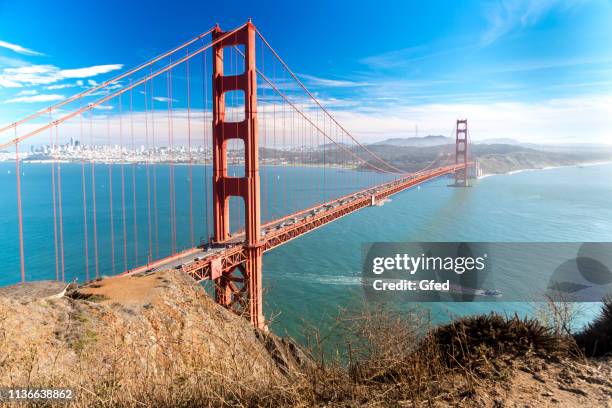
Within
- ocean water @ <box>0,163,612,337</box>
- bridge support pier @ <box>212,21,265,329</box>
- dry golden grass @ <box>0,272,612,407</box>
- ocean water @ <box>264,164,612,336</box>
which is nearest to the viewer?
dry golden grass @ <box>0,272,612,407</box>

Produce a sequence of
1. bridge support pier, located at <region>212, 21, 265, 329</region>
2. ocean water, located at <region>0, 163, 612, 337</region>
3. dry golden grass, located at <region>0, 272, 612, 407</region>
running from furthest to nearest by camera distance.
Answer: ocean water, located at <region>0, 163, 612, 337</region>, bridge support pier, located at <region>212, 21, 265, 329</region>, dry golden grass, located at <region>0, 272, 612, 407</region>

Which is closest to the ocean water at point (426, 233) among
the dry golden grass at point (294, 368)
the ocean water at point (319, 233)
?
the ocean water at point (319, 233)

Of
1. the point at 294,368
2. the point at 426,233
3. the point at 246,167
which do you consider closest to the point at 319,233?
the point at 426,233

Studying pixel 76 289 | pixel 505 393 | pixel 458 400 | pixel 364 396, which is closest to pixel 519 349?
pixel 505 393

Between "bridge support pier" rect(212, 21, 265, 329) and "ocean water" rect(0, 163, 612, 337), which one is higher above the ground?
"bridge support pier" rect(212, 21, 265, 329)

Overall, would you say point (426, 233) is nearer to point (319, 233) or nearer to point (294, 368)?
point (319, 233)

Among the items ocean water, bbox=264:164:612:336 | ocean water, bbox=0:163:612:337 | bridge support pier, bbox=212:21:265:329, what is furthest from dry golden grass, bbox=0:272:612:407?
bridge support pier, bbox=212:21:265:329

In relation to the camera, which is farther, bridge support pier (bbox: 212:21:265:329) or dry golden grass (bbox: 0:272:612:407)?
bridge support pier (bbox: 212:21:265:329)

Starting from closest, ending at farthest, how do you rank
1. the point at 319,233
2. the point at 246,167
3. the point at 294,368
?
the point at 294,368 < the point at 246,167 < the point at 319,233

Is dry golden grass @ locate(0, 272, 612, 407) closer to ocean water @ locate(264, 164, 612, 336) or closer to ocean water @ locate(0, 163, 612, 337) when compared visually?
ocean water @ locate(264, 164, 612, 336)

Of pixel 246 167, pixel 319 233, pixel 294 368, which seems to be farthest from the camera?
pixel 319 233
